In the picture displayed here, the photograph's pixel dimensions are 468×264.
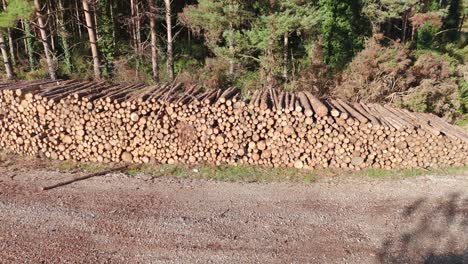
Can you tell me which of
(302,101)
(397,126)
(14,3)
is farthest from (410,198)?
(14,3)

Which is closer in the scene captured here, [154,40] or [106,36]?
[154,40]

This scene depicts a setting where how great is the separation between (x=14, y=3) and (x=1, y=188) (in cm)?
923

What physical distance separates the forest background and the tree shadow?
6.62m

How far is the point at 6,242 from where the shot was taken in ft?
17.9

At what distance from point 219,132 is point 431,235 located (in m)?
4.99

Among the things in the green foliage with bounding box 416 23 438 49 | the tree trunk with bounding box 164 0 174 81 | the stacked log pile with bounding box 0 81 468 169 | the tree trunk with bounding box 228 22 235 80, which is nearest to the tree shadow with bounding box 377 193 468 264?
the stacked log pile with bounding box 0 81 468 169

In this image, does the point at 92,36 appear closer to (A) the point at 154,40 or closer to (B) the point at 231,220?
(A) the point at 154,40

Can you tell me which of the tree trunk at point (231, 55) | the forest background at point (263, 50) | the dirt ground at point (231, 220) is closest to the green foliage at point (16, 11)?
the forest background at point (263, 50)

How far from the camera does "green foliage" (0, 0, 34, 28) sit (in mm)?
12883

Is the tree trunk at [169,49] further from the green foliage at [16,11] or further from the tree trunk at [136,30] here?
the green foliage at [16,11]

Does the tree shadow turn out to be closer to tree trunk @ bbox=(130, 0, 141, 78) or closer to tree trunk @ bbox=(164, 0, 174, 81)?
tree trunk @ bbox=(164, 0, 174, 81)

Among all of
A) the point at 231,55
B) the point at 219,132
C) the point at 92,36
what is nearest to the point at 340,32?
the point at 231,55

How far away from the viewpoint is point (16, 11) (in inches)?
510

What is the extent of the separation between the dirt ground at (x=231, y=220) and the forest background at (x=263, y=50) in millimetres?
6248
